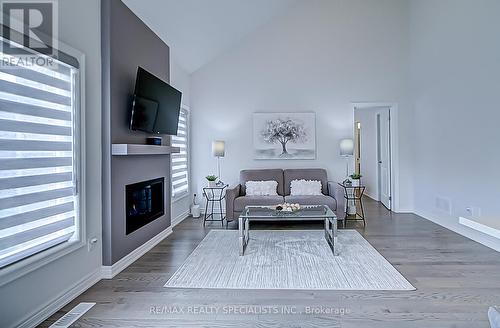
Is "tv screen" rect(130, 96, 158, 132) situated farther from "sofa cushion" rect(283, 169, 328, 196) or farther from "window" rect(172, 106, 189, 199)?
Answer: "sofa cushion" rect(283, 169, 328, 196)

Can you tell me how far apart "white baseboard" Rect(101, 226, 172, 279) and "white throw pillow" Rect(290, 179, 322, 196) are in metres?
2.35

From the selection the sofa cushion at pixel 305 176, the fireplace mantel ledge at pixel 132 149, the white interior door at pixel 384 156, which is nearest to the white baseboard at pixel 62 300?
the fireplace mantel ledge at pixel 132 149

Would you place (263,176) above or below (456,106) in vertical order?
below

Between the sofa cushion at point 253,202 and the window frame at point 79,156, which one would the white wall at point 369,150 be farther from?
the window frame at point 79,156

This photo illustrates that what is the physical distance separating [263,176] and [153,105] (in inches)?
110

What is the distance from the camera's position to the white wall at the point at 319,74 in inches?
245

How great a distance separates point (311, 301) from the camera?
2.61 meters

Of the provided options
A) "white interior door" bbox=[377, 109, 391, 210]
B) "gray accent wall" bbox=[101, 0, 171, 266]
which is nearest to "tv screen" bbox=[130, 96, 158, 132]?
"gray accent wall" bbox=[101, 0, 171, 266]

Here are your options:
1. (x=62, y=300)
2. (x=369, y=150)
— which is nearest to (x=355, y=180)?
(x=369, y=150)

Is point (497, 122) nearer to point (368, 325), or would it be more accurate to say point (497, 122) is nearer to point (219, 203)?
point (368, 325)

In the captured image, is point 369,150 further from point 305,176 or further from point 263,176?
point 263,176

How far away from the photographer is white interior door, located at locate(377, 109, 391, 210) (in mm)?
6727

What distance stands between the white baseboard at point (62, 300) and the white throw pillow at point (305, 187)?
11.7 ft

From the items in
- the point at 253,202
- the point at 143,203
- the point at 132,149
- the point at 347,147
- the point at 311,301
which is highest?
the point at 347,147
